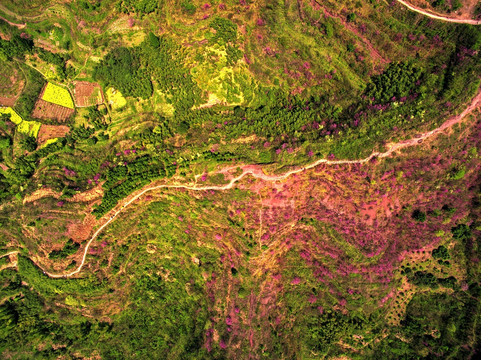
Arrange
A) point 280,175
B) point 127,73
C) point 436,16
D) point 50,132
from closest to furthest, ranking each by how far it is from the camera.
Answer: point 436,16 < point 280,175 < point 127,73 < point 50,132

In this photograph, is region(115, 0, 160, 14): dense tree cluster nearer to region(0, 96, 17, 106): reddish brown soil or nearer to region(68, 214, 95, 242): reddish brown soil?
region(0, 96, 17, 106): reddish brown soil

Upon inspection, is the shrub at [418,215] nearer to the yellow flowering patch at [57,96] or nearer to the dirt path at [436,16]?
the dirt path at [436,16]

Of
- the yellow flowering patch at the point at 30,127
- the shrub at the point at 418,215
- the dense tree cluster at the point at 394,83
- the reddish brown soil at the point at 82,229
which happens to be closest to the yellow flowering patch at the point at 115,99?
the yellow flowering patch at the point at 30,127

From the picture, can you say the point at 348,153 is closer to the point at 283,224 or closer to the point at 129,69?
the point at 283,224

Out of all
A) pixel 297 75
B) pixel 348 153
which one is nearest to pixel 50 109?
pixel 297 75

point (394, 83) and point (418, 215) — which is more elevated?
point (394, 83)

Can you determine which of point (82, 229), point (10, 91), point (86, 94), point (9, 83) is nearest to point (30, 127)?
point (10, 91)

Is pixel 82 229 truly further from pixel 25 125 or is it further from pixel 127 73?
pixel 127 73
